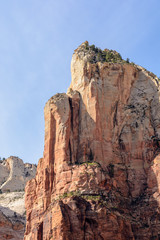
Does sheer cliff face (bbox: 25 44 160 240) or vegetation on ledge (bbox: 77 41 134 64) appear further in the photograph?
vegetation on ledge (bbox: 77 41 134 64)

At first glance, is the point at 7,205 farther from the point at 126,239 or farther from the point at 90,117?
the point at 126,239

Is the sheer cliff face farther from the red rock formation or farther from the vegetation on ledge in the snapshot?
the red rock formation

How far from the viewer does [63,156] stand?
71.2m

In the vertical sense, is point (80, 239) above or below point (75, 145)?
below

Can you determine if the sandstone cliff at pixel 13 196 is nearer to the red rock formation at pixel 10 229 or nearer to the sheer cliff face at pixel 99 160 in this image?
the red rock formation at pixel 10 229

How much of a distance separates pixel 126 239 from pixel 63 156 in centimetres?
1607

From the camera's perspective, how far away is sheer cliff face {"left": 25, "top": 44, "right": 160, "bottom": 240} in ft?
208

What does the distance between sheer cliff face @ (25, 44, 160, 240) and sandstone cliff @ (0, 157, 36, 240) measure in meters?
25.0

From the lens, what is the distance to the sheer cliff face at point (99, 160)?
2498 inches

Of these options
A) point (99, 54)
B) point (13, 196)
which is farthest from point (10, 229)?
point (99, 54)

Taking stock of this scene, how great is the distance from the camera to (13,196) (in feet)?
400

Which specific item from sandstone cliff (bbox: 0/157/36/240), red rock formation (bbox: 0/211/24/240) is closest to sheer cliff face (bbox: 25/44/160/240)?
red rock formation (bbox: 0/211/24/240)

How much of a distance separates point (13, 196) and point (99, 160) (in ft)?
182

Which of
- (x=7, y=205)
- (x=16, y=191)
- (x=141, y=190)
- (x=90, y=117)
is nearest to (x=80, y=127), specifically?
(x=90, y=117)
